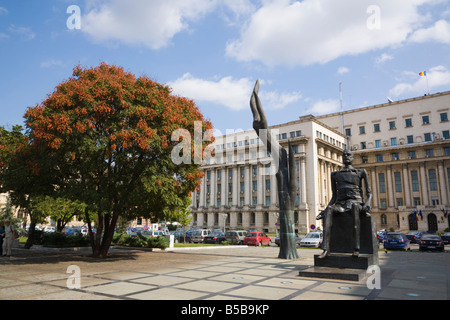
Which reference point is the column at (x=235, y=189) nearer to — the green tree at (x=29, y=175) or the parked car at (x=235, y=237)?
the parked car at (x=235, y=237)

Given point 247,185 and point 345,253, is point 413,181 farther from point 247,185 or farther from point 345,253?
point 345,253

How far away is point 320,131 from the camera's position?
67.1 metres

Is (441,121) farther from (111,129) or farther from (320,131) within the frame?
(111,129)

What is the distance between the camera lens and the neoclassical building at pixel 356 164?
6312 centimetres

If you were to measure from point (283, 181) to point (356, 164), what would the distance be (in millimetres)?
63018

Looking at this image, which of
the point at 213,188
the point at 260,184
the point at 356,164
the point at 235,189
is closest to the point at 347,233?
the point at 260,184

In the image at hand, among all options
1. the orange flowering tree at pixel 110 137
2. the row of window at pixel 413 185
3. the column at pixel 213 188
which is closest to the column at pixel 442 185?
the row of window at pixel 413 185

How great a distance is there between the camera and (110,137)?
1345 centimetres

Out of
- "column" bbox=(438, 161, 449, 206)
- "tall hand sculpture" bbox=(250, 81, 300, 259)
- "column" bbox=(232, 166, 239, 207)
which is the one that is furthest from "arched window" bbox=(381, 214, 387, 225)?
"tall hand sculpture" bbox=(250, 81, 300, 259)

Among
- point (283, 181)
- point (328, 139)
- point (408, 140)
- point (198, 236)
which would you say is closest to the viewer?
point (283, 181)

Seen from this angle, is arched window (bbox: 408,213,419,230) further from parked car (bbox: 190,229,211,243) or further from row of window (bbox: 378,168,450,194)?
parked car (bbox: 190,229,211,243)

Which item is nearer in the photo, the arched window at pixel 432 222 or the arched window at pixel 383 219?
the arched window at pixel 432 222

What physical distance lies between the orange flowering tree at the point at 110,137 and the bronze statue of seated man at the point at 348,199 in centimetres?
707
